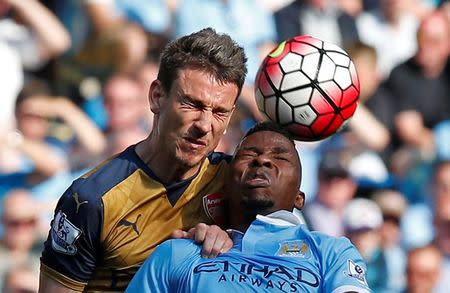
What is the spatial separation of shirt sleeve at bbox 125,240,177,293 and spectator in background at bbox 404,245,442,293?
468 cm

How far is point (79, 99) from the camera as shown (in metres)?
8.05

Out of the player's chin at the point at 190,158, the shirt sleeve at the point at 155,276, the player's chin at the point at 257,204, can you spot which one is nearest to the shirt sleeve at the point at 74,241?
the shirt sleeve at the point at 155,276

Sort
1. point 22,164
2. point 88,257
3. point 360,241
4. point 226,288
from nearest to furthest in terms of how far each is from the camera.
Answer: point 226,288
point 88,257
point 22,164
point 360,241

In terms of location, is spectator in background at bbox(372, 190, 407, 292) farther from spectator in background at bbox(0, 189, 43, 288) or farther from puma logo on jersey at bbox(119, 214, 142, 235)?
puma logo on jersey at bbox(119, 214, 142, 235)

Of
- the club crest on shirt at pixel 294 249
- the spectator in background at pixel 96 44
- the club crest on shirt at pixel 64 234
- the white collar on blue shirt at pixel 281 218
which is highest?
the spectator in background at pixel 96 44

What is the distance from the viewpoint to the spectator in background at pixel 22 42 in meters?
7.84

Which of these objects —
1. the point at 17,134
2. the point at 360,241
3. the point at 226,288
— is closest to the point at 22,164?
the point at 17,134

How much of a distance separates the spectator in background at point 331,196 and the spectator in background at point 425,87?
703mm

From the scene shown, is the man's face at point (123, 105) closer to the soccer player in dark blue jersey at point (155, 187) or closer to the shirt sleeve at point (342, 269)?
the soccer player in dark blue jersey at point (155, 187)

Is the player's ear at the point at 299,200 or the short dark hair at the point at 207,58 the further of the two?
the player's ear at the point at 299,200

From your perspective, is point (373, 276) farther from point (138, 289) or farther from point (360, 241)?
point (138, 289)

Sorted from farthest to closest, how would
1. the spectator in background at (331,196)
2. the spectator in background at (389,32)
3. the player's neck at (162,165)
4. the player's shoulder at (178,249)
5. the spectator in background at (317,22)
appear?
the spectator in background at (389,32)
the spectator in background at (317,22)
the spectator in background at (331,196)
the player's neck at (162,165)
the player's shoulder at (178,249)

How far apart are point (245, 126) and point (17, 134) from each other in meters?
1.83

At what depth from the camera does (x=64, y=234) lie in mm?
4273
